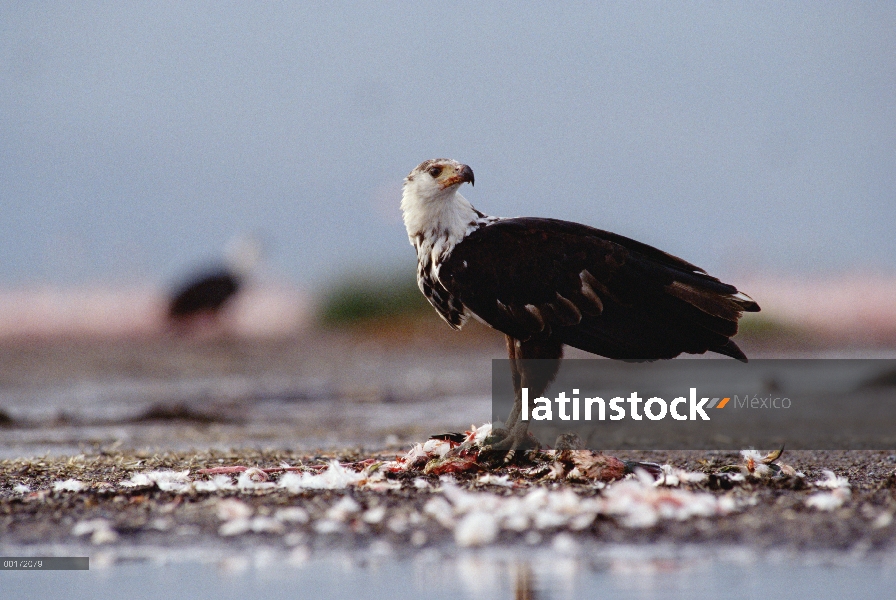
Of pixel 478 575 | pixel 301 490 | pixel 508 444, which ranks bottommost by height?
pixel 478 575

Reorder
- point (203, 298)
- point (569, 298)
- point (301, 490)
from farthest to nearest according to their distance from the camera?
point (203, 298) → point (569, 298) → point (301, 490)

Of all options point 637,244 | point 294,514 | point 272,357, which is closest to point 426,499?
point 294,514

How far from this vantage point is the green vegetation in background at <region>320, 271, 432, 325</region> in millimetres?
27047

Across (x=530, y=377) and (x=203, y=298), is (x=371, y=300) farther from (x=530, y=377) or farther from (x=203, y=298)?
(x=530, y=377)

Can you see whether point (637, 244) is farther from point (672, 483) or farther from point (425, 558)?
point (425, 558)

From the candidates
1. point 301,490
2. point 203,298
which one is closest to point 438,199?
point 301,490

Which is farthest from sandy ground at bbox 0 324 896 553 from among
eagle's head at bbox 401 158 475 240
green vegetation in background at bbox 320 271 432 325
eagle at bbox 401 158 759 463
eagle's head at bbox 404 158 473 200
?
green vegetation in background at bbox 320 271 432 325

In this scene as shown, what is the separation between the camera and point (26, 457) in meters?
9.02

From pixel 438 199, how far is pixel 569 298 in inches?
38.4

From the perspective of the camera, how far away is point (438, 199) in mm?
7828

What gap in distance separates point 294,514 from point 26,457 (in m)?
3.68

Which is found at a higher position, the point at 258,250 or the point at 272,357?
the point at 258,250

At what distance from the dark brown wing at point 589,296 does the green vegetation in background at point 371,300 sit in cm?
1916

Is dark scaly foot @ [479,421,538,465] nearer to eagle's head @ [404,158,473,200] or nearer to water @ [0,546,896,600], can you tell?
eagle's head @ [404,158,473,200]
